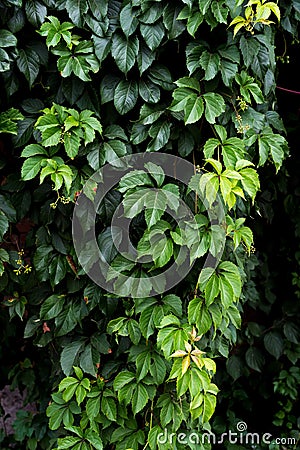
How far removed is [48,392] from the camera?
228 cm

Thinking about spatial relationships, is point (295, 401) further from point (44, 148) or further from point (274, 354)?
point (44, 148)

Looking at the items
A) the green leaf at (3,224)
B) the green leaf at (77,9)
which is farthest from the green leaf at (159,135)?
the green leaf at (3,224)

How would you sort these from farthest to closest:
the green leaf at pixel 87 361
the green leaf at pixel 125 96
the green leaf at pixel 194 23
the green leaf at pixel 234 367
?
the green leaf at pixel 234 367
the green leaf at pixel 87 361
the green leaf at pixel 125 96
the green leaf at pixel 194 23

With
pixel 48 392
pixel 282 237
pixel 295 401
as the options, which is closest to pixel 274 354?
pixel 295 401

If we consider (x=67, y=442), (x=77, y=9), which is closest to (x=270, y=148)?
(x=77, y=9)

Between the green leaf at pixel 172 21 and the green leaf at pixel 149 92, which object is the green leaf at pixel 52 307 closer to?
the green leaf at pixel 149 92

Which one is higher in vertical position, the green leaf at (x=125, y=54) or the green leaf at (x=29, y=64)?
the green leaf at (x=125, y=54)

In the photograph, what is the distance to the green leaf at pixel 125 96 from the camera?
153 cm

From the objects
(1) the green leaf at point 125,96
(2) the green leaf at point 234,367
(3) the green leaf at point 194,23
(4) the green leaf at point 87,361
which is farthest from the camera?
(2) the green leaf at point 234,367

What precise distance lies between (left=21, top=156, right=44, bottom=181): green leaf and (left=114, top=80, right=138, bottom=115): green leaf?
0.88 ft

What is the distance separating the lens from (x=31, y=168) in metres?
1.49

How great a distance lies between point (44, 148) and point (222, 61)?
→ 0.55 meters

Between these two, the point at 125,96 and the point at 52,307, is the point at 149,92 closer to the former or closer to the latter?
the point at 125,96

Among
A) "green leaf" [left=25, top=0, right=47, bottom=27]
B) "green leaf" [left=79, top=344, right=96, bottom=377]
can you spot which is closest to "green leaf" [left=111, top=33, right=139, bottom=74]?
"green leaf" [left=25, top=0, right=47, bottom=27]
